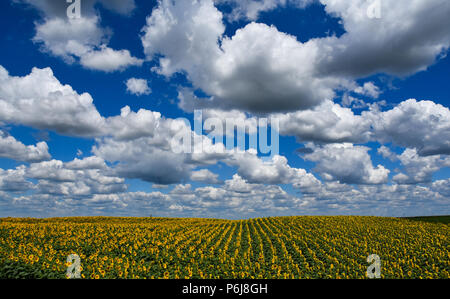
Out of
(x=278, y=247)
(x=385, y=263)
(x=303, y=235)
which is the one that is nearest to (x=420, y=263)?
(x=385, y=263)

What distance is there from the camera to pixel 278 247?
2928 cm

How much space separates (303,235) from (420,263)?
1527 cm

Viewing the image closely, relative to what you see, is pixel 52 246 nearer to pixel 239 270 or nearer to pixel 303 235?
pixel 239 270
